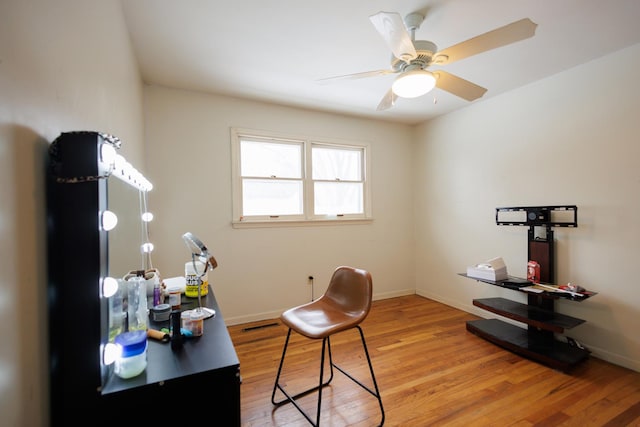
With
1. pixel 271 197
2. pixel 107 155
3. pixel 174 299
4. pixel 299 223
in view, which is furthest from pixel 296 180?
pixel 107 155

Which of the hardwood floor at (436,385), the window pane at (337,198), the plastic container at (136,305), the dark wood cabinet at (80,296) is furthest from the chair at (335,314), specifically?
the window pane at (337,198)

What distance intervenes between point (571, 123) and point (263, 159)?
3045 millimetres

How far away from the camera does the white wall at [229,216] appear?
292 centimetres

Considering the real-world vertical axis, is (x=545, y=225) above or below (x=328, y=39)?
below

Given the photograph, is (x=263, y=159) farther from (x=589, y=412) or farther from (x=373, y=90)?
(x=589, y=412)

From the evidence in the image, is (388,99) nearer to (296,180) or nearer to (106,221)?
(296,180)

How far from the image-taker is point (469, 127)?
3.49 metres

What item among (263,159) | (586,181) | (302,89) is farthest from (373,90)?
(586,181)

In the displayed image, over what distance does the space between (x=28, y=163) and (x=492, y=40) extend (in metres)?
2.01

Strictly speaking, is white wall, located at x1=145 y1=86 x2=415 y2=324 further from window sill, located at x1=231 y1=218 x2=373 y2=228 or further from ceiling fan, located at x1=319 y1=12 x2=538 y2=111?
ceiling fan, located at x1=319 y1=12 x2=538 y2=111

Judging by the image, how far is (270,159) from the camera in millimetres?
3443

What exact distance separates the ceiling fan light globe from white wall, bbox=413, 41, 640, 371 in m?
1.73

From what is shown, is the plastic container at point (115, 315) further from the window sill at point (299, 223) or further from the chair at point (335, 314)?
the window sill at point (299, 223)

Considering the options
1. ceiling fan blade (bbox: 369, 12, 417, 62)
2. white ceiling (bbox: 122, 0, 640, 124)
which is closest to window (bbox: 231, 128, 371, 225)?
white ceiling (bbox: 122, 0, 640, 124)
